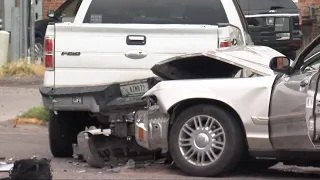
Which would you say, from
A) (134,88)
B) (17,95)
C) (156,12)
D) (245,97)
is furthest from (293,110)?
(17,95)

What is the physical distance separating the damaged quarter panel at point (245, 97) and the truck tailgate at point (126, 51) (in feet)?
2.64

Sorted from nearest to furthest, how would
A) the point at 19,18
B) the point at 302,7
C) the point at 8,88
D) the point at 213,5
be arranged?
1. the point at 213,5
2. the point at 8,88
3. the point at 19,18
4. the point at 302,7

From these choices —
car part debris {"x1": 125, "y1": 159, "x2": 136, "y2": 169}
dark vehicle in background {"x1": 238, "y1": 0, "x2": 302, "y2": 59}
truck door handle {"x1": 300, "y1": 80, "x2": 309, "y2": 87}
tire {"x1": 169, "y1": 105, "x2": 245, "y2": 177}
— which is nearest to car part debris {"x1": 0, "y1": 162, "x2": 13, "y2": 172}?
car part debris {"x1": 125, "y1": 159, "x2": 136, "y2": 169}

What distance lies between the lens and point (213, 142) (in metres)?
7.67

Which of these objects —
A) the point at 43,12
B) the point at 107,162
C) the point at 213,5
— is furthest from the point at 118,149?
the point at 43,12

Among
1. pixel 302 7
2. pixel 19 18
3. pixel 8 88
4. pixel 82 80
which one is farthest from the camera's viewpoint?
pixel 302 7

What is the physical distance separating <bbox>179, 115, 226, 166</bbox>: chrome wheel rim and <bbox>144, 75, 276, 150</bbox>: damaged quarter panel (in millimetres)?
241

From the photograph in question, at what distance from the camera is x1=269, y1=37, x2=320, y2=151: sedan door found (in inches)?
288

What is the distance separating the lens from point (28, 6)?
1906cm

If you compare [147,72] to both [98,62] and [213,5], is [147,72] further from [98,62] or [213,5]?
[213,5]

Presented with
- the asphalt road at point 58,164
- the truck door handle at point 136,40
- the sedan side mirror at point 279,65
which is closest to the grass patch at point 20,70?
the asphalt road at point 58,164

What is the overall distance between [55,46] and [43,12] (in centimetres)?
1434

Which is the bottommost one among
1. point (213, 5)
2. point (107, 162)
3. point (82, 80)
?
point (107, 162)

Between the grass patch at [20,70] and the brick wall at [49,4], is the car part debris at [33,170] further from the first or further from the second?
the brick wall at [49,4]
